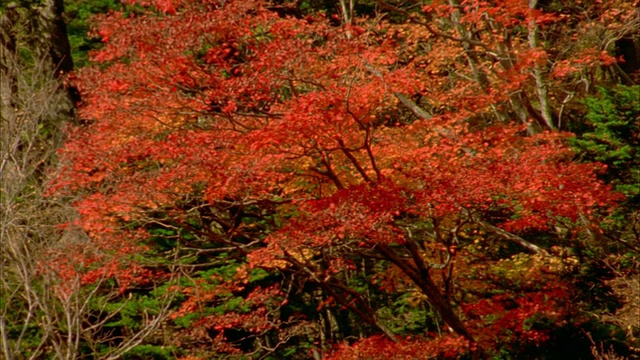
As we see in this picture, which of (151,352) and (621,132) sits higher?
(621,132)

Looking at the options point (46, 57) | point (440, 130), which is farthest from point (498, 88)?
point (46, 57)

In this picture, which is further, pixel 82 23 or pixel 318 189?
pixel 82 23

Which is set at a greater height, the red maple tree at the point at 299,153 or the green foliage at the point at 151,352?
the red maple tree at the point at 299,153

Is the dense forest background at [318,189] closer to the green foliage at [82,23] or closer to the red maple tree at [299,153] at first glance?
the red maple tree at [299,153]

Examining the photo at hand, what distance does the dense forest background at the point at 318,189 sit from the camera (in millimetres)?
10188

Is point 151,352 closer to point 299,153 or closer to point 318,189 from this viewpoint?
point 318,189

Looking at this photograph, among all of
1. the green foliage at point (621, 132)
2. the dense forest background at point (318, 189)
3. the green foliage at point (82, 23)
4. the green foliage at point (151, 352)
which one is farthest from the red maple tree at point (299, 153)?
the green foliage at point (82, 23)

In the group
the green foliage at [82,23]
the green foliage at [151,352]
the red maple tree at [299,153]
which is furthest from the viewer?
the green foliage at [82,23]

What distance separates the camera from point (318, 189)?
12.4 metres

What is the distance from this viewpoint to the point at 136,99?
11.3 m

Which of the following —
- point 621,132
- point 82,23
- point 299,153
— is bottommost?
point 621,132

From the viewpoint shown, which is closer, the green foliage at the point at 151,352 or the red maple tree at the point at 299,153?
the red maple tree at the point at 299,153

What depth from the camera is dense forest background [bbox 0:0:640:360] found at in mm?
10188

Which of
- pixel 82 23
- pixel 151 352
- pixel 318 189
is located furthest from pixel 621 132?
pixel 82 23
